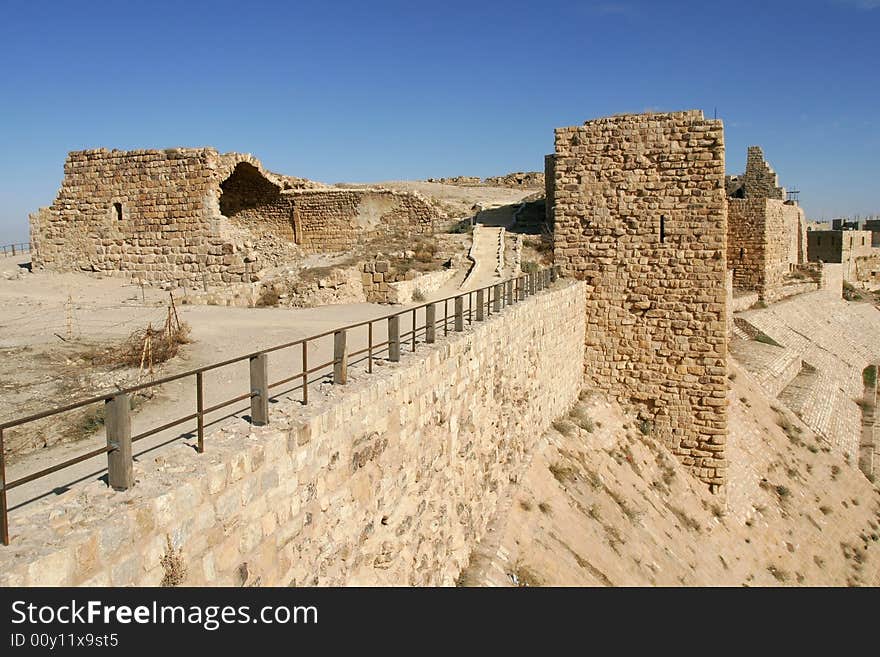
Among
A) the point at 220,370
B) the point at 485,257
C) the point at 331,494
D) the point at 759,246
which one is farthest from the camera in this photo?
the point at 759,246

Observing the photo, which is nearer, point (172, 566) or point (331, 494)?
point (172, 566)

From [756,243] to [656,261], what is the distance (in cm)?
1710

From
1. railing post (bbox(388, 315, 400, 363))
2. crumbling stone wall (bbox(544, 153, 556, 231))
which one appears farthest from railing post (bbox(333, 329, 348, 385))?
crumbling stone wall (bbox(544, 153, 556, 231))

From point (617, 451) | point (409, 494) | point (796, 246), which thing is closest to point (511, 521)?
point (409, 494)

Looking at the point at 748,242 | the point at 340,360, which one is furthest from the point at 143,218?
the point at 748,242

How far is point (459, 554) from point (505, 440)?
2.16m

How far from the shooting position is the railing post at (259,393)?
4492mm

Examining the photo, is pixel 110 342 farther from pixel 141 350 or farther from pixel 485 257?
pixel 485 257

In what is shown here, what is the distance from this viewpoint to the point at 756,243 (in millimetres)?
28375

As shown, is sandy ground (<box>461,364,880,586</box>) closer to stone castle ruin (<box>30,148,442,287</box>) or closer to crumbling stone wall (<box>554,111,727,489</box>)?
crumbling stone wall (<box>554,111,727,489</box>)

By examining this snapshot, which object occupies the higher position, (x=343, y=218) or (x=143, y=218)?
(x=343, y=218)

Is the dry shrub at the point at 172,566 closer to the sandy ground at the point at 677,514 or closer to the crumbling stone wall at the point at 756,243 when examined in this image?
the sandy ground at the point at 677,514

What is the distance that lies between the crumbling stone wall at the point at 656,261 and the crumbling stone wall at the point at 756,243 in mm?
16611
